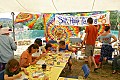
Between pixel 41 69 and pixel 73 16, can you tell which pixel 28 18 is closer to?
pixel 73 16

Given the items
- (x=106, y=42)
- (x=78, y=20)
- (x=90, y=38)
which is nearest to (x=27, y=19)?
(x=78, y=20)

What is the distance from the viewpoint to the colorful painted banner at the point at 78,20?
7.30 m

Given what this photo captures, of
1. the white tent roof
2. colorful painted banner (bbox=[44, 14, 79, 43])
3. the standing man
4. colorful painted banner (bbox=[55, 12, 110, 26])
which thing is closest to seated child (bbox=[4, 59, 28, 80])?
the white tent roof

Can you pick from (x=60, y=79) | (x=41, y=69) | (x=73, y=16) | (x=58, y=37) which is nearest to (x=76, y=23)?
(x=73, y=16)

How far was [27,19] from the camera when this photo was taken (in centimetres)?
877

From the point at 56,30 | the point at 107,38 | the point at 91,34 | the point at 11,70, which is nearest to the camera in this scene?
the point at 11,70

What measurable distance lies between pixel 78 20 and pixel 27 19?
2.65 meters

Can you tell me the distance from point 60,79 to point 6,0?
3352 mm

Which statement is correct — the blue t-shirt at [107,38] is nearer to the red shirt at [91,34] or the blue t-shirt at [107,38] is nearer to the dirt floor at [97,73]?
the red shirt at [91,34]

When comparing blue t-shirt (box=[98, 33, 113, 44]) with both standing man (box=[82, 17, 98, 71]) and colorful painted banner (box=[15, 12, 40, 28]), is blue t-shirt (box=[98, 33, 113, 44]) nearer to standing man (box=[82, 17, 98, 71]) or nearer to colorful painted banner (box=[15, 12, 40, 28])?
standing man (box=[82, 17, 98, 71])

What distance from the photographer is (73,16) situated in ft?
25.1

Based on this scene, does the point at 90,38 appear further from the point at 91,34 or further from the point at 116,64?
the point at 116,64

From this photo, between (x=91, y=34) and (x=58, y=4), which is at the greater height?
(x=58, y=4)

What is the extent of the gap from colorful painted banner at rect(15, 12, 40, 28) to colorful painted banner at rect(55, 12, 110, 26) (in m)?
1.51
